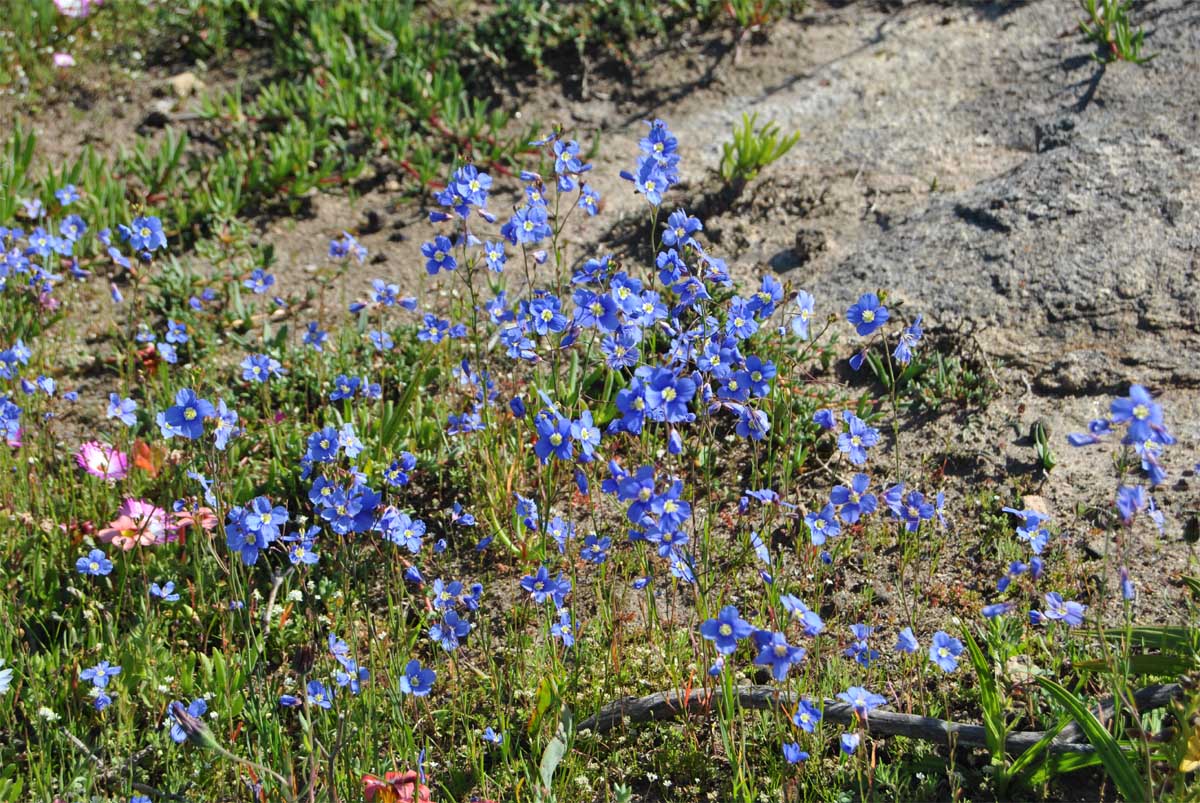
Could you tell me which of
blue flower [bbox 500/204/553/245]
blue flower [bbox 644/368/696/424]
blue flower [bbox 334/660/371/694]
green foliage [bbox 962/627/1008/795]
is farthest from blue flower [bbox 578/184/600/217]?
green foliage [bbox 962/627/1008/795]

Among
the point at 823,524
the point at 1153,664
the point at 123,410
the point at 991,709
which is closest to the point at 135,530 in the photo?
the point at 123,410

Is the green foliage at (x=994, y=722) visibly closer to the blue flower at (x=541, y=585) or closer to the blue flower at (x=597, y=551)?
the blue flower at (x=597, y=551)

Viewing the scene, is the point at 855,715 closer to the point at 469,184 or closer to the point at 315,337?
the point at 469,184

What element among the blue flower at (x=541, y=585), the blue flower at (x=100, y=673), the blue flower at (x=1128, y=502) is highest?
the blue flower at (x=1128, y=502)

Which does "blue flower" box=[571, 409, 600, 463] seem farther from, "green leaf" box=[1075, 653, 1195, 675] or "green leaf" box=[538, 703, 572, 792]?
"green leaf" box=[1075, 653, 1195, 675]

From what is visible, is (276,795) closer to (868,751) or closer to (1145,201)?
(868,751)

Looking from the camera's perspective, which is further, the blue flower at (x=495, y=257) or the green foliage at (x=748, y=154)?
the green foliage at (x=748, y=154)

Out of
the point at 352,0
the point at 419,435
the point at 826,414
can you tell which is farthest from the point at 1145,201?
the point at 352,0

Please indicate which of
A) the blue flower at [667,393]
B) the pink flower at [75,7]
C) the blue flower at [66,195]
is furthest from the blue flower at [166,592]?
the pink flower at [75,7]
